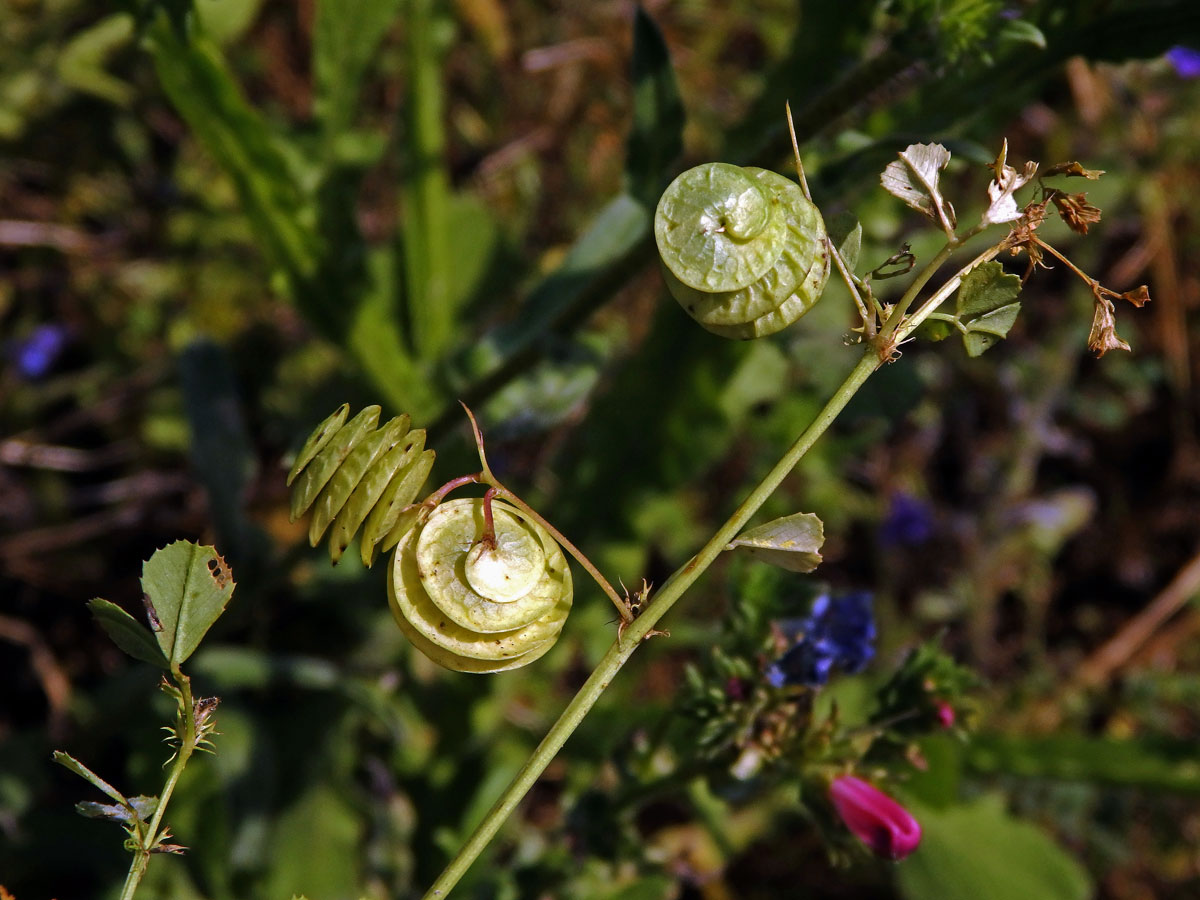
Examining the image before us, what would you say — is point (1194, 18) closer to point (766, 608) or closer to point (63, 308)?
Answer: point (766, 608)

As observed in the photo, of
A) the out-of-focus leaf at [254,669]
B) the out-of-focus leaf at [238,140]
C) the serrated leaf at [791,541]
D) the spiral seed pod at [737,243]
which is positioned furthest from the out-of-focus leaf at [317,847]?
the spiral seed pod at [737,243]

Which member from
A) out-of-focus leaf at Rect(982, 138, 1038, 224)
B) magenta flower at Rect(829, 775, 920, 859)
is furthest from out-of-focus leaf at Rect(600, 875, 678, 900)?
out-of-focus leaf at Rect(982, 138, 1038, 224)

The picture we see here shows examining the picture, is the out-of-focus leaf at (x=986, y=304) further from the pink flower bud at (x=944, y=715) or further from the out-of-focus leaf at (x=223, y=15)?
the out-of-focus leaf at (x=223, y=15)

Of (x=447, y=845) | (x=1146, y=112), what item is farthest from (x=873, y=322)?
(x=1146, y=112)

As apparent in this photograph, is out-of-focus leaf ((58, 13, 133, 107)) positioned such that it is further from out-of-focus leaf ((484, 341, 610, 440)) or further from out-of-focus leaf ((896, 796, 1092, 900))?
out-of-focus leaf ((896, 796, 1092, 900))

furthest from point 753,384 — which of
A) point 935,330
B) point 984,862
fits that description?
point 935,330

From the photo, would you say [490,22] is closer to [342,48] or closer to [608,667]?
[342,48]

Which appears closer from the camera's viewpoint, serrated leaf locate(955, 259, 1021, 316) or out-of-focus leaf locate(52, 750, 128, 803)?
out-of-focus leaf locate(52, 750, 128, 803)
